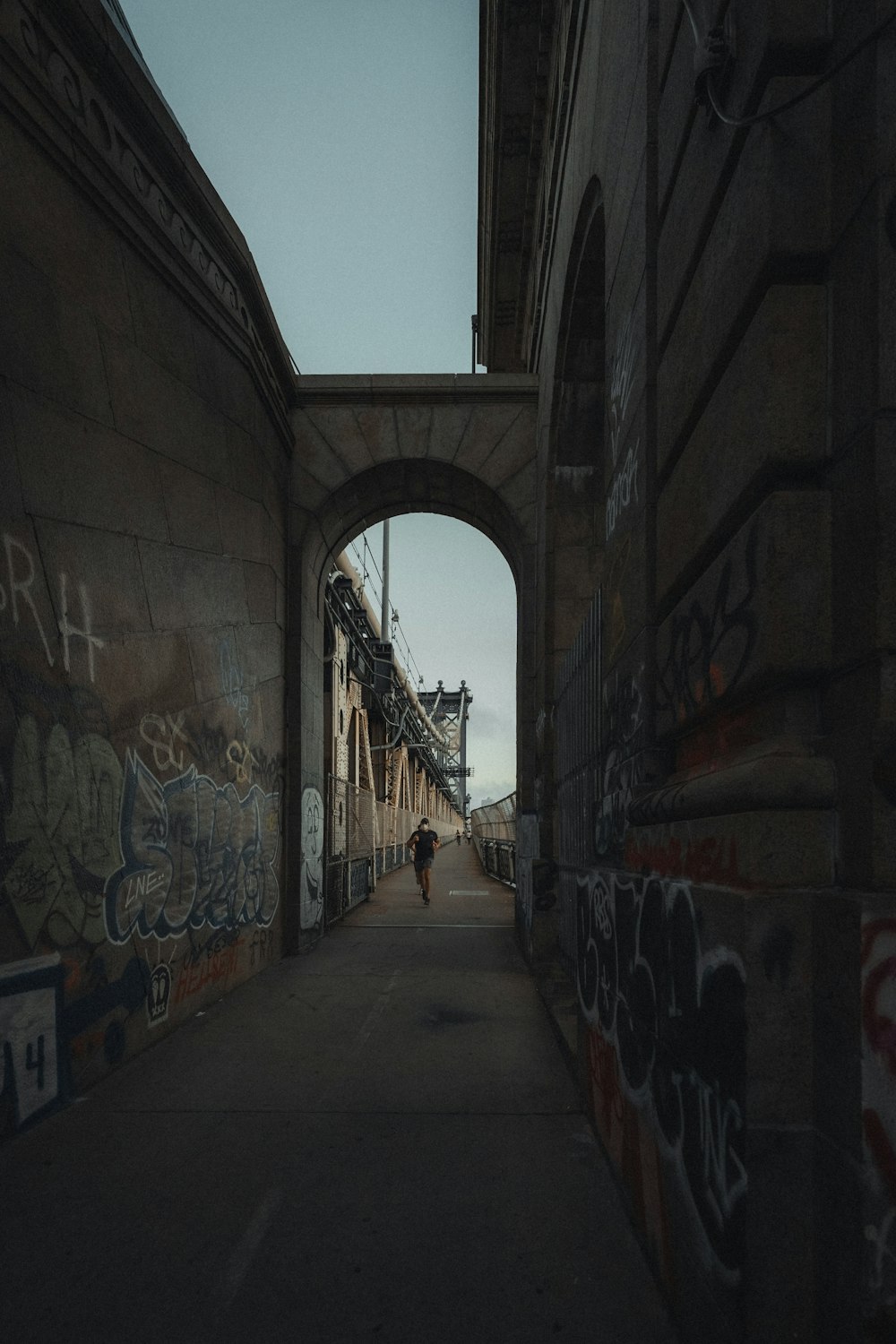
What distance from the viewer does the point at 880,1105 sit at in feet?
6.14

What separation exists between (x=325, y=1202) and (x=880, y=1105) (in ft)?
8.84

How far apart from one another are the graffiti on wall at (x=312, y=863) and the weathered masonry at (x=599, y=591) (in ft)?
0.47

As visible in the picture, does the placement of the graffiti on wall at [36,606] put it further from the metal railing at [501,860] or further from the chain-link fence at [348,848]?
the metal railing at [501,860]

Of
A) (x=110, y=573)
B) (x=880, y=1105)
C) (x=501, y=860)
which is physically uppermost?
(x=110, y=573)

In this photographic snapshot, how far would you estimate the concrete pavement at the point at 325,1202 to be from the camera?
9.22ft

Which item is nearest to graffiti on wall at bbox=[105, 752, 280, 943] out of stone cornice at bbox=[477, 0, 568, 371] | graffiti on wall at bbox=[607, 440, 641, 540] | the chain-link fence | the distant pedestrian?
the chain-link fence

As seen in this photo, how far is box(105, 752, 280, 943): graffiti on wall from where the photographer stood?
592 centimetres

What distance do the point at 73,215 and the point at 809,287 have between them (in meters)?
5.37

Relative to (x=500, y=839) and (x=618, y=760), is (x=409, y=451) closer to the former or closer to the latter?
(x=618, y=760)

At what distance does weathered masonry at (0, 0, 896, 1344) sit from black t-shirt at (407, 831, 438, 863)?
18.7 ft

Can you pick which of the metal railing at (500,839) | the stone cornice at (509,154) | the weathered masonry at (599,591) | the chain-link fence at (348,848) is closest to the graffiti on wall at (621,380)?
the weathered masonry at (599,591)

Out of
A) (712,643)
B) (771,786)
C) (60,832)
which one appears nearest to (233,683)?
(60,832)

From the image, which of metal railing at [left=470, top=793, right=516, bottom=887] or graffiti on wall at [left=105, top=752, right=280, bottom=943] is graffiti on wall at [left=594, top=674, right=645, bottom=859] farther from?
metal railing at [left=470, top=793, right=516, bottom=887]

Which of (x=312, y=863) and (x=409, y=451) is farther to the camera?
(x=409, y=451)
